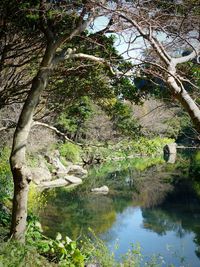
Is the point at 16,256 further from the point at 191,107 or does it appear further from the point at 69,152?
the point at 69,152

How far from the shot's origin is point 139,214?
14438mm

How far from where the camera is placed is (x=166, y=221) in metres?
13.2

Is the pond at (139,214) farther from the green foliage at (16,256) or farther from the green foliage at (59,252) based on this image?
the green foliage at (16,256)

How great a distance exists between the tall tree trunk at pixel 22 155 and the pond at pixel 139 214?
15.2 ft

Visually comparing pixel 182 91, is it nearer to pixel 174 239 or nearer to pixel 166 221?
pixel 174 239

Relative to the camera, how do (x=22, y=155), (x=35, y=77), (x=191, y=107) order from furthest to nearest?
(x=35, y=77)
(x=22, y=155)
(x=191, y=107)

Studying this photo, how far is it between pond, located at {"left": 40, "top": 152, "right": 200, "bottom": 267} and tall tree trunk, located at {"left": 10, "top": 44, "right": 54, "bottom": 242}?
464 centimetres

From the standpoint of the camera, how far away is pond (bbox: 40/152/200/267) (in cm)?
1080

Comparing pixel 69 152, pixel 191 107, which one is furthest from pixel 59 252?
pixel 69 152

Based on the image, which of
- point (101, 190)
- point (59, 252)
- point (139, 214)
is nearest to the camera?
point (59, 252)

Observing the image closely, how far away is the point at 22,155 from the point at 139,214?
32.5ft

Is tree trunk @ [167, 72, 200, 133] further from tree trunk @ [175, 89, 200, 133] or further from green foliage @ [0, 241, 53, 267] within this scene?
green foliage @ [0, 241, 53, 267]

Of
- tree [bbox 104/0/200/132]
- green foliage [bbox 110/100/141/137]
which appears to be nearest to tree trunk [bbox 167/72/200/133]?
tree [bbox 104/0/200/132]

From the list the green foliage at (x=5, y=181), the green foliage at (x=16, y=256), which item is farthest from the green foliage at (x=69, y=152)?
the green foliage at (x=16, y=256)
